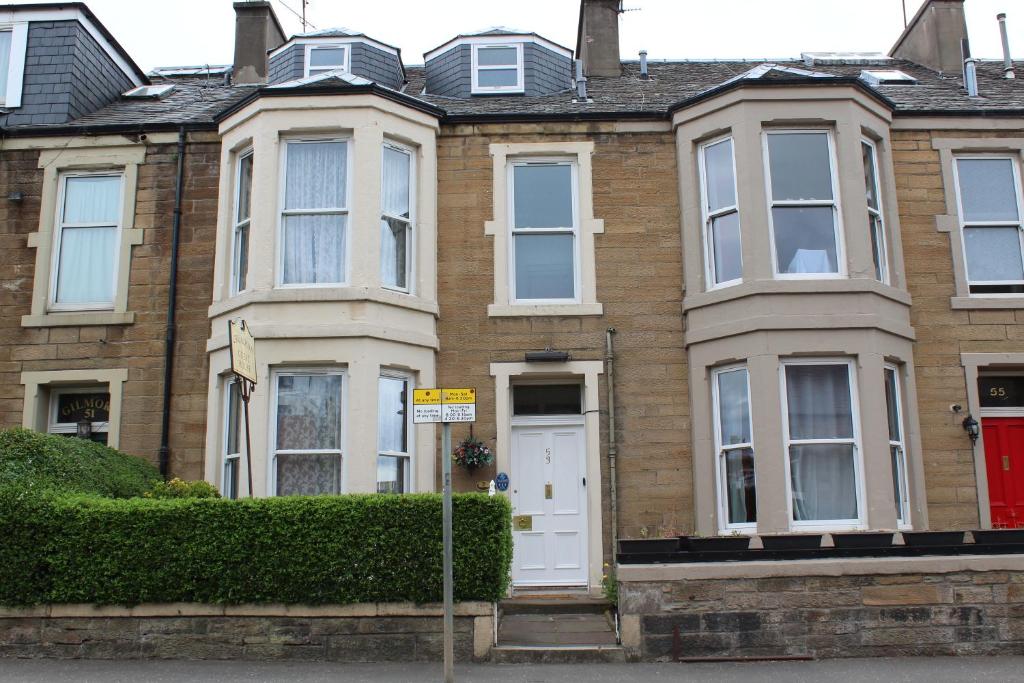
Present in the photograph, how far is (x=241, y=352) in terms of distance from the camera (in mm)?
9414

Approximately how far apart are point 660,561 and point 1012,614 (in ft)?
10.9

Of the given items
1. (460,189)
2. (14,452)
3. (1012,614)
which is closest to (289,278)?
(460,189)

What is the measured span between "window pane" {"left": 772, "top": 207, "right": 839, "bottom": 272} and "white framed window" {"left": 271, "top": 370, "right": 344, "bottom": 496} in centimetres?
559

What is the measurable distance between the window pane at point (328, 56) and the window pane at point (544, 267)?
4586 millimetres

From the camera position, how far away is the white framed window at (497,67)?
15.1 metres

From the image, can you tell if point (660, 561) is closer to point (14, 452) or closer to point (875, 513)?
point (875, 513)

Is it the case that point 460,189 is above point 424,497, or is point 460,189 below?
above

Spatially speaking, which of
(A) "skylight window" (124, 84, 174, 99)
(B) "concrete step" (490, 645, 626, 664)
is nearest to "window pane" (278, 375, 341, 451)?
(B) "concrete step" (490, 645, 626, 664)

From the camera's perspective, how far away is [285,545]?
29.5ft

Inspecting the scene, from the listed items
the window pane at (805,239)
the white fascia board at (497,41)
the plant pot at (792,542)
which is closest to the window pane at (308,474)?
the plant pot at (792,542)

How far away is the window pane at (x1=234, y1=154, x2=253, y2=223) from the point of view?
12.6 metres

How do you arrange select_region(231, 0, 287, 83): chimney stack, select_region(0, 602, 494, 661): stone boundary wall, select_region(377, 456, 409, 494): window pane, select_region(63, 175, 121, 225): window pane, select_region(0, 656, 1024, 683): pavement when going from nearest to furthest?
1. select_region(0, 656, 1024, 683): pavement
2. select_region(0, 602, 494, 661): stone boundary wall
3. select_region(377, 456, 409, 494): window pane
4. select_region(63, 175, 121, 225): window pane
5. select_region(231, 0, 287, 83): chimney stack

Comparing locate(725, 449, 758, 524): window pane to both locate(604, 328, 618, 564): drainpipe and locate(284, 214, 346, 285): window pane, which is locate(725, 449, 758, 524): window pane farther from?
locate(284, 214, 346, 285): window pane

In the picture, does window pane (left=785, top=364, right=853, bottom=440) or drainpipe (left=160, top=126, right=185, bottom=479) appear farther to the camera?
drainpipe (left=160, top=126, right=185, bottom=479)
